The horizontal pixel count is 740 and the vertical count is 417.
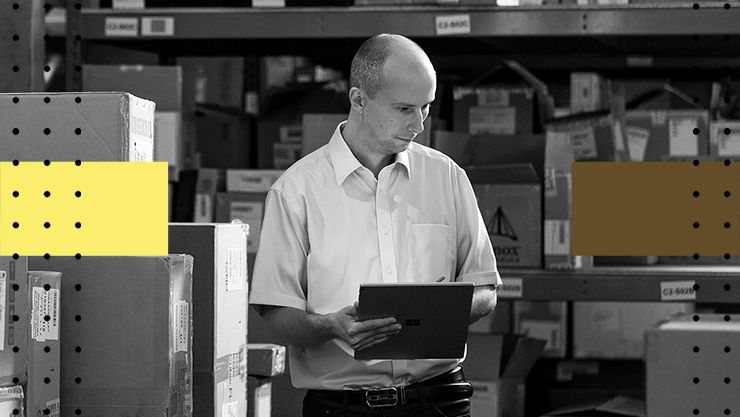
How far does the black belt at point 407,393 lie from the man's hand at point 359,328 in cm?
13

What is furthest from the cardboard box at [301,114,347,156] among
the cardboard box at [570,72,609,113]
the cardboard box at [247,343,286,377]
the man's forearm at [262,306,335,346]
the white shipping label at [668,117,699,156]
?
the man's forearm at [262,306,335,346]

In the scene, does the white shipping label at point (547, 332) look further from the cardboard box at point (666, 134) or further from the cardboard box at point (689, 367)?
→ the cardboard box at point (689, 367)

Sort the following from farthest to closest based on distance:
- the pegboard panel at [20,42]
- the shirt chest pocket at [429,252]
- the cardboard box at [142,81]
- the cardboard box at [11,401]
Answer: the cardboard box at [142,81] → the pegboard panel at [20,42] → the shirt chest pocket at [429,252] → the cardboard box at [11,401]

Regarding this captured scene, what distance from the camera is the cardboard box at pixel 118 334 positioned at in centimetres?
254

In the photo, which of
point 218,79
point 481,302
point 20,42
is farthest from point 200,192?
point 481,302

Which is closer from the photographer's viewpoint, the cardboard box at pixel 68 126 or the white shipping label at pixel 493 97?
the cardboard box at pixel 68 126

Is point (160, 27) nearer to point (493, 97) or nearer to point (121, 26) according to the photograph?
point (121, 26)

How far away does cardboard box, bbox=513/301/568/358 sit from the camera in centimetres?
500

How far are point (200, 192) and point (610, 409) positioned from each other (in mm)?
1874

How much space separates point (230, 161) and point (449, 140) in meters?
1.04

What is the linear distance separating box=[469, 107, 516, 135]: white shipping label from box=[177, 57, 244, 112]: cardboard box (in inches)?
49.9

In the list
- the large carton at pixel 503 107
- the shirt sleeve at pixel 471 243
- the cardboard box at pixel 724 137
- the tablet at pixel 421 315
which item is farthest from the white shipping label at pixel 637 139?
the tablet at pixel 421 315

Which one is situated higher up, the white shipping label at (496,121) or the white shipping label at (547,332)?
the white shipping label at (496,121)
